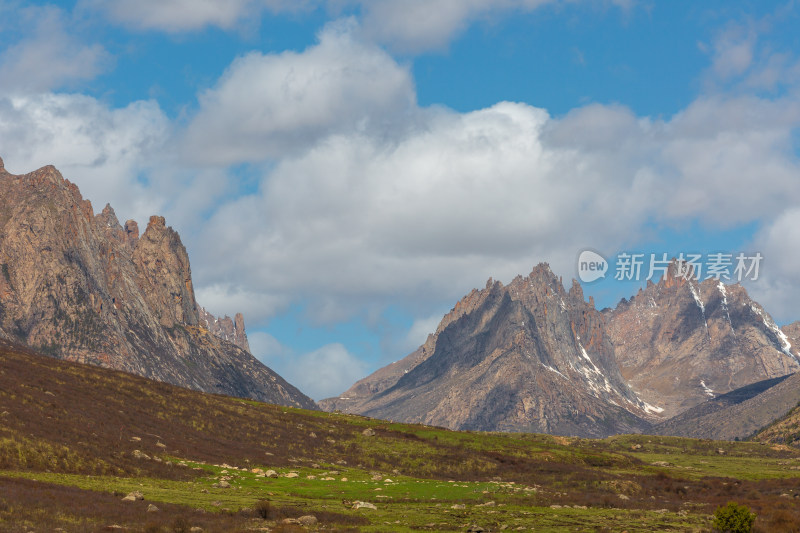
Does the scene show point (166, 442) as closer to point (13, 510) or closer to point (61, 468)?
point (61, 468)

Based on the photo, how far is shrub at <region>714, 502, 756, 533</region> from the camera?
63156mm

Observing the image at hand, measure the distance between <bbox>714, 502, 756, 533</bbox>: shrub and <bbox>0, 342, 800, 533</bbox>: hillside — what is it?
2608 mm

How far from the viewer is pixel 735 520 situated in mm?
63406

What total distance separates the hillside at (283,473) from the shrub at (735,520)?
2608 millimetres

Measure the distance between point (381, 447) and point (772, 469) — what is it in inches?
3146

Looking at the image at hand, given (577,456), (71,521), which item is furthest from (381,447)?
(71,521)

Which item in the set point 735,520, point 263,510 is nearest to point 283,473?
point 263,510

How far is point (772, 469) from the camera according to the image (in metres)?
162

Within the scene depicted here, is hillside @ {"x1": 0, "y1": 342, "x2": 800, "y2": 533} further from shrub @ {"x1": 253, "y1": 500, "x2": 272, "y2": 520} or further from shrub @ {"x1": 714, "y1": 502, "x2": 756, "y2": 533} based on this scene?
shrub @ {"x1": 714, "y1": 502, "x2": 756, "y2": 533}

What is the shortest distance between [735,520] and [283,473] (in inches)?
2175

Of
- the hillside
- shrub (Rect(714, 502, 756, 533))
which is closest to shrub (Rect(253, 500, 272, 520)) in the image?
the hillside

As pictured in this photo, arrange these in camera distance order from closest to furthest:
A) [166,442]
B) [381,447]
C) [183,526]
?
[183,526], [166,442], [381,447]

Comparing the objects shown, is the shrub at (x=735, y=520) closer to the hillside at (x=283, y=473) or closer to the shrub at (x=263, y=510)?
the hillside at (x=283, y=473)

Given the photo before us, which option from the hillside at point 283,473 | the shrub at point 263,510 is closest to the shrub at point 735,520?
the hillside at point 283,473
